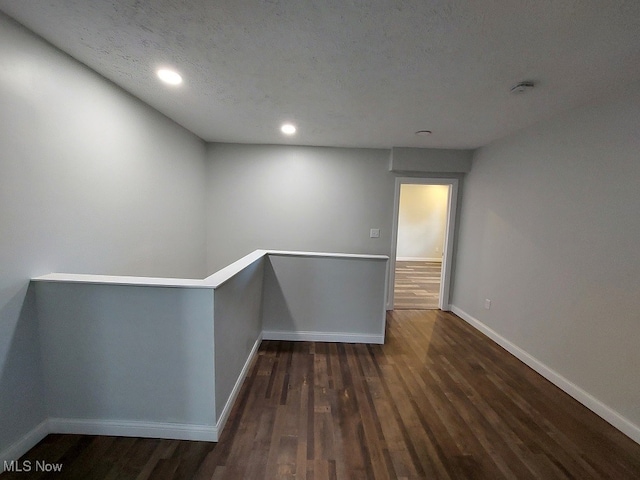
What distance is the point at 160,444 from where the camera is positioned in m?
1.63

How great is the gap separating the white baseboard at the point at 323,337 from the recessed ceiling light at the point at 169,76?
250 cm

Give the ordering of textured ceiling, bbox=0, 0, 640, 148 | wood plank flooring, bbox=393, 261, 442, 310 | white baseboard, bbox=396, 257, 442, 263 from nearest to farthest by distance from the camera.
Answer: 1. textured ceiling, bbox=0, 0, 640, 148
2. wood plank flooring, bbox=393, 261, 442, 310
3. white baseboard, bbox=396, 257, 442, 263

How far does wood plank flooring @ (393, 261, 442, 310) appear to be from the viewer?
447 centimetres

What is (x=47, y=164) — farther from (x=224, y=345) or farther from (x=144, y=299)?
(x=224, y=345)

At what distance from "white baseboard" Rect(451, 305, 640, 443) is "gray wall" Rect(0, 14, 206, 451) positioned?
12.4 ft

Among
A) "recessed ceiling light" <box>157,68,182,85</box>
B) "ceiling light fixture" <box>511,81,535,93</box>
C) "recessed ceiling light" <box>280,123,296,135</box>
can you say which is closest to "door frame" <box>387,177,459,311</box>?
"recessed ceiling light" <box>280,123,296,135</box>

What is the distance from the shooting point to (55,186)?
164cm

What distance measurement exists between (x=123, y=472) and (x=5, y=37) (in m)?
2.33

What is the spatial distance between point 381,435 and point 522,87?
2.57m

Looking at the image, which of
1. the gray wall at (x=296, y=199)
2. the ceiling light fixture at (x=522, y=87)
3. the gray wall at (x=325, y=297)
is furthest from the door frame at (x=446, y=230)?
the ceiling light fixture at (x=522, y=87)

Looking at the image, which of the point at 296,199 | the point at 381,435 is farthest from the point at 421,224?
the point at 381,435

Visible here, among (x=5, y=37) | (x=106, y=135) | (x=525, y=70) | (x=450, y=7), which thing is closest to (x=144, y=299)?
(x=106, y=135)

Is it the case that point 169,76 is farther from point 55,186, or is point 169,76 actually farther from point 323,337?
point 323,337
